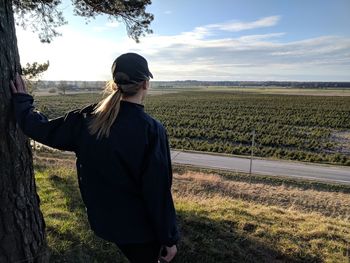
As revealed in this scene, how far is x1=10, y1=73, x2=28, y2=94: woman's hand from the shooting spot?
243cm

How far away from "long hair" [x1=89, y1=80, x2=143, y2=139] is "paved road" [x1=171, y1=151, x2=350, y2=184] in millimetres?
16444

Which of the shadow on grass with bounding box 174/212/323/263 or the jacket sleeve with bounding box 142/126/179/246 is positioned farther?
the shadow on grass with bounding box 174/212/323/263

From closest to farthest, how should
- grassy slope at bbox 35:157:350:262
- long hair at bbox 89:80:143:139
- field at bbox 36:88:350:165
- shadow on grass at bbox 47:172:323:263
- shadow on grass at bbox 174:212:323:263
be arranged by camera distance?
long hair at bbox 89:80:143:139
shadow on grass at bbox 47:172:323:263
grassy slope at bbox 35:157:350:262
shadow on grass at bbox 174:212:323:263
field at bbox 36:88:350:165

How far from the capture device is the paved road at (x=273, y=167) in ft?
58.2

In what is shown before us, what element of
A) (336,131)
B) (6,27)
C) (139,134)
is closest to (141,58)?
(139,134)

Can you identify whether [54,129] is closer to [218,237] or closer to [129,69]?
[129,69]

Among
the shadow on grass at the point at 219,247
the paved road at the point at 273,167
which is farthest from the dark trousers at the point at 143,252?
the paved road at the point at 273,167

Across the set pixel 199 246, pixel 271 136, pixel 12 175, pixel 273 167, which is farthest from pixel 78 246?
pixel 271 136

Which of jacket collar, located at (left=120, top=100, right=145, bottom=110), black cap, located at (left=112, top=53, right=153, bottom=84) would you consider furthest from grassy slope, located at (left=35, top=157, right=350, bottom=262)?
black cap, located at (left=112, top=53, right=153, bottom=84)

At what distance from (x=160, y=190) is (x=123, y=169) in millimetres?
246

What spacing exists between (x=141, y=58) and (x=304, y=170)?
1827 cm

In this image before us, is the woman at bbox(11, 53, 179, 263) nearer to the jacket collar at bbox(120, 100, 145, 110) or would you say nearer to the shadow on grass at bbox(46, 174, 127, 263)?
the jacket collar at bbox(120, 100, 145, 110)

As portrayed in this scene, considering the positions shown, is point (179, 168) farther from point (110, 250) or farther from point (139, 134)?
point (139, 134)

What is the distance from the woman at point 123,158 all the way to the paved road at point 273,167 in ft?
53.3
